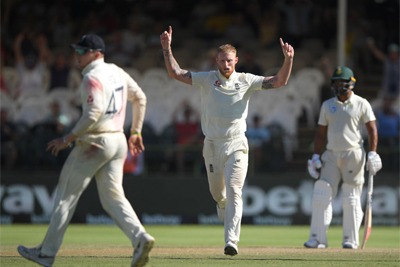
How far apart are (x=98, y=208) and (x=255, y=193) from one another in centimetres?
301

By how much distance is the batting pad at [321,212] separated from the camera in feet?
42.0

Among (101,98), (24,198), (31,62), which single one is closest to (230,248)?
(101,98)

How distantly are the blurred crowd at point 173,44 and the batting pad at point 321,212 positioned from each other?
6284mm

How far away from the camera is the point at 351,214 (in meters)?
12.9

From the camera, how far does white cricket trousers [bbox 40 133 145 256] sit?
9.36m

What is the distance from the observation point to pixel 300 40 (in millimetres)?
22594

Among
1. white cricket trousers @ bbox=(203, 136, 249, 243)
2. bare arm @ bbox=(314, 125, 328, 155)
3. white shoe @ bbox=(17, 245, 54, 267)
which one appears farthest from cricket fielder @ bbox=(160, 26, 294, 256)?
white shoe @ bbox=(17, 245, 54, 267)

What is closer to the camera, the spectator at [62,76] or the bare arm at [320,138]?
the bare arm at [320,138]

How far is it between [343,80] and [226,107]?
2.31 meters

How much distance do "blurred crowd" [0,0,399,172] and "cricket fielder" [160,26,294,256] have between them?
26.1 ft

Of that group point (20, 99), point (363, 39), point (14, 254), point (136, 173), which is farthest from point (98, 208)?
point (14, 254)

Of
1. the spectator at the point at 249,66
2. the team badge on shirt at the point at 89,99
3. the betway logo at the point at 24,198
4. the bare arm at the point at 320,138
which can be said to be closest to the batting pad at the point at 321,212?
the bare arm at the point at 320,138

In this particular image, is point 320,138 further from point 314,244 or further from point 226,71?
point 226,71

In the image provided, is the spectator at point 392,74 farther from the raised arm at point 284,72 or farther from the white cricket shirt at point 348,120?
the raised arm at point 284,72
